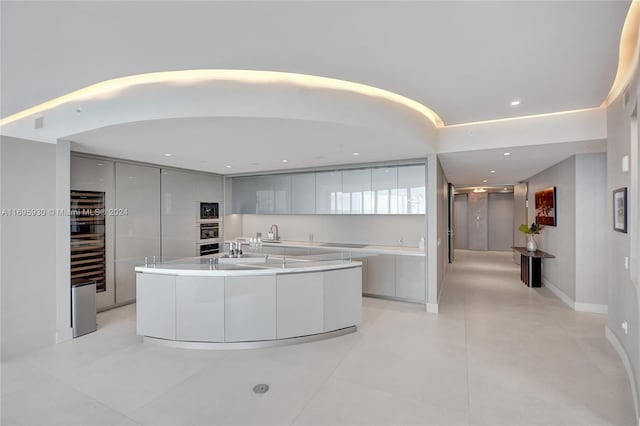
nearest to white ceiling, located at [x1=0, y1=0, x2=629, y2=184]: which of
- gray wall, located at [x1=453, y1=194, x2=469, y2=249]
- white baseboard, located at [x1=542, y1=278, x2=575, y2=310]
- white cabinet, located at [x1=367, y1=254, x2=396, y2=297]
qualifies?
white cabinet, located at [x1=367, y1=254, x2=396, y2=297]

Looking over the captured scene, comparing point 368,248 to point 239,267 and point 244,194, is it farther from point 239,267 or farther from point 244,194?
point 244,194

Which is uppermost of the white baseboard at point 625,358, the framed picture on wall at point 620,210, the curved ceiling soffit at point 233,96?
the curved ceiling soffit at point 233,96

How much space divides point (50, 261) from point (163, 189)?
7.16ft

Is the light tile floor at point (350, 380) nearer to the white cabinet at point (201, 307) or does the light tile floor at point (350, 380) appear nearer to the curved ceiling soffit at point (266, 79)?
the white cabinet at point (201, 307)

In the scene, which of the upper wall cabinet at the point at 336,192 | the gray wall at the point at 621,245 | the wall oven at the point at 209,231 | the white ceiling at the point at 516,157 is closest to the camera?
the gray wall at the point at 621,245

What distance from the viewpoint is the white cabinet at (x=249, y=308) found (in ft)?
11.4

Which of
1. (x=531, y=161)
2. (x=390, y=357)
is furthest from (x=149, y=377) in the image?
(x=531, y=161)

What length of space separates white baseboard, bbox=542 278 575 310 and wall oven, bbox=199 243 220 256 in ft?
21.7

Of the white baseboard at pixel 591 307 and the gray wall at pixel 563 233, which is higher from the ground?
the gray wall at pixel 563 233

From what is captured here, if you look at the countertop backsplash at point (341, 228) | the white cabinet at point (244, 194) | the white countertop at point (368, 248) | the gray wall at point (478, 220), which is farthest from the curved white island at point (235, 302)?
the gray wall at point (478, 220)

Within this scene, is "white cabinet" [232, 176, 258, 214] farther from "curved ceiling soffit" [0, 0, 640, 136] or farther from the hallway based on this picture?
the hallway

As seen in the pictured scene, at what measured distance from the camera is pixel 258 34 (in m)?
2.17

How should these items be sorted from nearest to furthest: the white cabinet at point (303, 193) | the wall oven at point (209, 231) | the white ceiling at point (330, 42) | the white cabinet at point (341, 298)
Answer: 1. the white ceiling at point (330, 42)
2. the white cabinet at point (341, 298)
3. the white cabinet at point (303, 193)
4. the wall oven at point (209, 231)

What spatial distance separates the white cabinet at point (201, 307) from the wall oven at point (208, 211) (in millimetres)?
3142
